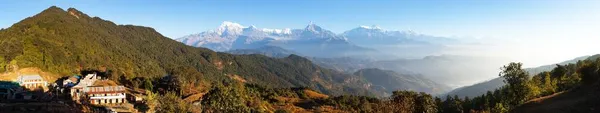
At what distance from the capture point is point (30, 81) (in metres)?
80.9

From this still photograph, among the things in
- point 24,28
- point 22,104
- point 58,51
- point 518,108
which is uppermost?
point 24,28

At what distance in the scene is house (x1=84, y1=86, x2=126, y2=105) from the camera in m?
72.0

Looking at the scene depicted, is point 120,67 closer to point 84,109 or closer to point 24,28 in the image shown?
point 24,28

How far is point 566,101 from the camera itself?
64.4 metres

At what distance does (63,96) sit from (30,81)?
1213cm

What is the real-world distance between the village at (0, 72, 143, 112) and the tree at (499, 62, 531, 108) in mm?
61511

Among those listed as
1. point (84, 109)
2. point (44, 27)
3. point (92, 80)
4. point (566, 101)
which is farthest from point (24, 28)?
point (566, 101)

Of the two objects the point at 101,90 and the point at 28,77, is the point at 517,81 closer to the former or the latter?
the point at 101,90

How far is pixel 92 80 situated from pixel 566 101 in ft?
296

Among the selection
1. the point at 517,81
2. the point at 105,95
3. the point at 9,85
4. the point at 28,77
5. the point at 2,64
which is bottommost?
the point at 517,81

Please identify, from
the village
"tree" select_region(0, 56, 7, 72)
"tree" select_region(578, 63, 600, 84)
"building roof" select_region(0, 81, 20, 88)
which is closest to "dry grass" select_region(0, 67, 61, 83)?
the village

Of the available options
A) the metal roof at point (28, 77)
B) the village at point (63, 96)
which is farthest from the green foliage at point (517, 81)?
the metal roof at point (28, 77)

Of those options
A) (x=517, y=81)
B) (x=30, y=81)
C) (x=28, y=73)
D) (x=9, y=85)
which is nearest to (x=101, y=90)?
(x=9, y=85)

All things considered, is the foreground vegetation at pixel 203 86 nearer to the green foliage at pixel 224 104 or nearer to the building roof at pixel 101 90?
the green foliage at pixel 224 104
